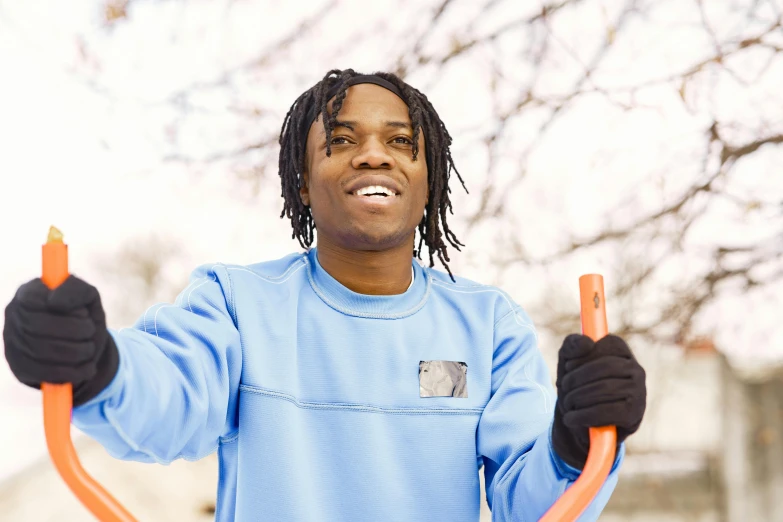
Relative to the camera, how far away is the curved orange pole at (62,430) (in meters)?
0.96

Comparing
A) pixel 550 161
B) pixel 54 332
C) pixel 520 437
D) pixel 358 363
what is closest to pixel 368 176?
pixel 358 363

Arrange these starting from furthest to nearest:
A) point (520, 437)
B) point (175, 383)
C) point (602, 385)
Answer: point (520, 437)
point (175, 383)
point (602, 385)

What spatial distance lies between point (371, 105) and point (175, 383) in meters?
0.63

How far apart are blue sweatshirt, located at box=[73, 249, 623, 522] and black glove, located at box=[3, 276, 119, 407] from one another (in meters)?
0.31

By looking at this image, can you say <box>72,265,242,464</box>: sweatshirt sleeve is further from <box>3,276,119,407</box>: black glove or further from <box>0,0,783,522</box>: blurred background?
<box>0,0,783,522</box>: blurred background

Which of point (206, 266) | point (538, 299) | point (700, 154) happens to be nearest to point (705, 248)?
point (700, 154)

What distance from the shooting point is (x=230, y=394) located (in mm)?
1449

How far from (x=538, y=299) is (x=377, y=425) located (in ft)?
4.10

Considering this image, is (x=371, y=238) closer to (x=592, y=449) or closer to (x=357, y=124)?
(x=357, y=124)

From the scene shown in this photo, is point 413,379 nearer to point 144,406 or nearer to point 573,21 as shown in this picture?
point 144,406

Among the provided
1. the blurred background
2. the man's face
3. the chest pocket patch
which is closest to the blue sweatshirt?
the chest pocket patch

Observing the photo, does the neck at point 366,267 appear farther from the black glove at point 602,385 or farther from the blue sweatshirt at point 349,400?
the black glove at point 602,385

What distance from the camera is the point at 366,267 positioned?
5.25 ft

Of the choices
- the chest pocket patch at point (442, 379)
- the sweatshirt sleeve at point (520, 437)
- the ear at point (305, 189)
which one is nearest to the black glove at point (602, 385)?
the sweatshirt sleeve at point (520, 437)
